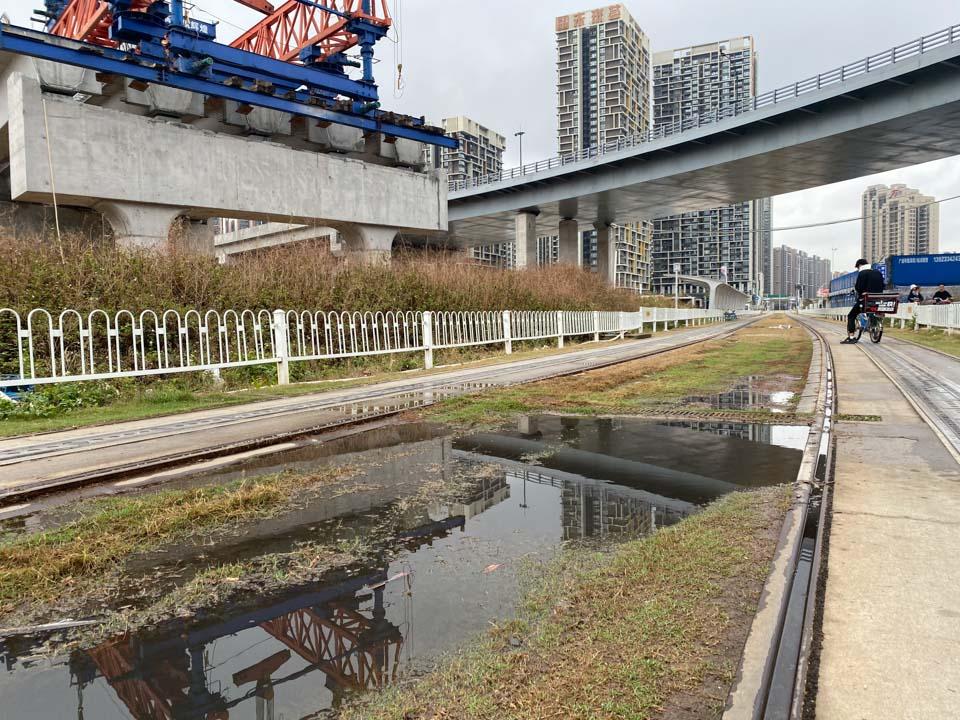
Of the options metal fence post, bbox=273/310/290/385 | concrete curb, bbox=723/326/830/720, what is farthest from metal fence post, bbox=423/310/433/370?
concrete curb, bbox=723/326/830/720

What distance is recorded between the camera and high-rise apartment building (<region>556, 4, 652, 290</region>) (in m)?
124

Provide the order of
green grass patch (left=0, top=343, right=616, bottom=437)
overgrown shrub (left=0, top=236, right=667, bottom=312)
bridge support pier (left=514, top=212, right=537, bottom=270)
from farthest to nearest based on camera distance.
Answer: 1. bridge support pier (left=514, top=212, right=537, bottom=270)
2. overgrown shrub (left=0, top=236, right=667, bottom=312)
3. green grass patch (left=0, top=343, right=616, bottom=437)

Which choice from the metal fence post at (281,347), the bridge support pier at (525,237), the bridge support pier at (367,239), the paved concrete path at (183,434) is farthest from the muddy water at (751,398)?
the bridge support pier at (525,237)

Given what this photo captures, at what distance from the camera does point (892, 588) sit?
3.07 metres

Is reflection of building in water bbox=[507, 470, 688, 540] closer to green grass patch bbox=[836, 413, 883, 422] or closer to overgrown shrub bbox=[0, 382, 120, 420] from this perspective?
green grass patch bbox=[836, 413, 883, 422]

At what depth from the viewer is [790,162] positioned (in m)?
38.7

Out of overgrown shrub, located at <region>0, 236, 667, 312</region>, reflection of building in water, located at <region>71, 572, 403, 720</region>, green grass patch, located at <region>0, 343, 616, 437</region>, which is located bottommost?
reflection of building in water, located at <region>71, 572, 403, 720</region>

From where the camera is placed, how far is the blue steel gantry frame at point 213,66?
2452cm

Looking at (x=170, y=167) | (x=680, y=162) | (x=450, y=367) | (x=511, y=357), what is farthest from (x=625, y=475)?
(x=680, y=162)

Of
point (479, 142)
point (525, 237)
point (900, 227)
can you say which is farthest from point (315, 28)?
point (900, 227)

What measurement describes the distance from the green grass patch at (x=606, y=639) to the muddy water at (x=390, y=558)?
186mm

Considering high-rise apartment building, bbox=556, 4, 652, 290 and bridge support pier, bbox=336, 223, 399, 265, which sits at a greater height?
high-rise apartment building, bbox=556, 4, 652, 290

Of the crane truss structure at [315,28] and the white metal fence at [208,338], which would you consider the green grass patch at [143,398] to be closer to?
the white metal fence at [208,338]

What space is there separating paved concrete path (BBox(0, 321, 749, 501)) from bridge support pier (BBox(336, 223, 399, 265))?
2480cm
